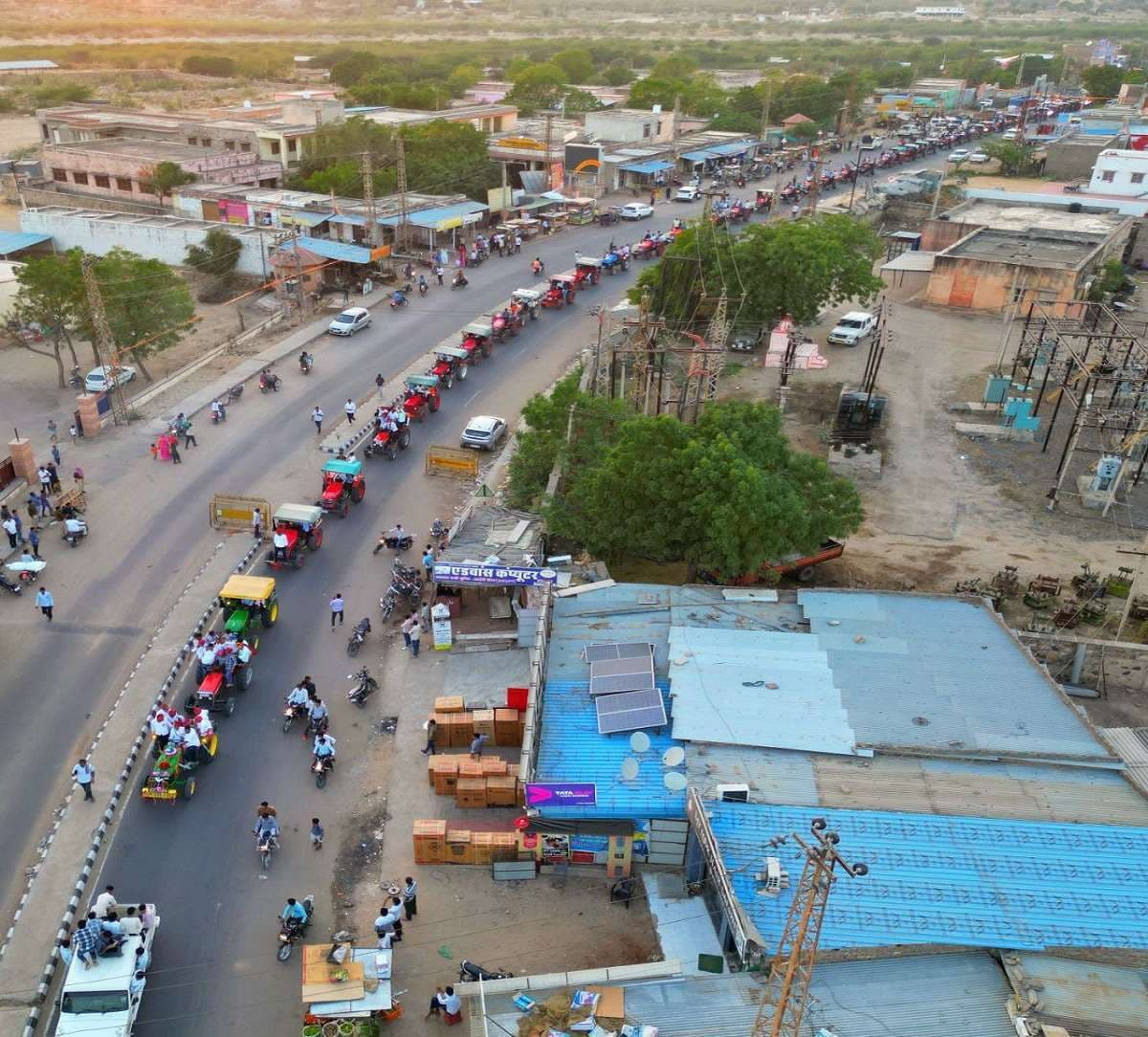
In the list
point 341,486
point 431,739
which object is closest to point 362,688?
point 431,739

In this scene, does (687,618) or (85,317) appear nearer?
(687,618)

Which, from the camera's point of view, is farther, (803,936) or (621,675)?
(621,675)

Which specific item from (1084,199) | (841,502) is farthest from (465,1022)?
(1084,199)

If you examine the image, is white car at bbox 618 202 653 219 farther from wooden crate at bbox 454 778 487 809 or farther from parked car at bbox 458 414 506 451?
wooden crate at bbox 454 778 487 809

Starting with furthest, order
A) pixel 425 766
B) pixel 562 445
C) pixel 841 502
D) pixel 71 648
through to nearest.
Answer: pixel 562 445, pixel 841 502, pixel 71 648, pixel 425 766

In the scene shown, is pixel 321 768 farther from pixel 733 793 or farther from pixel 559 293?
pixel 559 293

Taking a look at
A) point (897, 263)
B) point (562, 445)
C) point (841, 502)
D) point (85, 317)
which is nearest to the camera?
point (841, 502)

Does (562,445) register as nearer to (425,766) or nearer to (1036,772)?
(425,766)
